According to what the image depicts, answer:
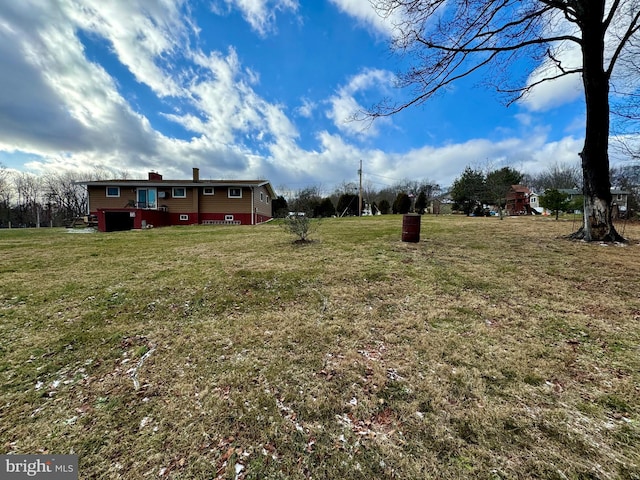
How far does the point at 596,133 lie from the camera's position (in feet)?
24.6

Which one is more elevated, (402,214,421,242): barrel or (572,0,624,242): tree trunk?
(572,0,624,242): tree trunk

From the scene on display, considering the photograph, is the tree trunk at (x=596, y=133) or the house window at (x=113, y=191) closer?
the tree trunk at (x=596, y=133)

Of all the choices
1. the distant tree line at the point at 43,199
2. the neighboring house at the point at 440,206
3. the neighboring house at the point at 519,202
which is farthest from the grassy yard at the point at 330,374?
the distant tree line at the point at 43,199

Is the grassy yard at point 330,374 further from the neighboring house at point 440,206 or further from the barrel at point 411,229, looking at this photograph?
the neighboring house at point 440,206

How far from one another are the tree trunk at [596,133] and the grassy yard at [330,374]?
3.15m

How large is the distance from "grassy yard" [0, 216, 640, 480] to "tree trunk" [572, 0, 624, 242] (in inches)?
124

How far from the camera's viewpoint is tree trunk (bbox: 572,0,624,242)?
717 cm

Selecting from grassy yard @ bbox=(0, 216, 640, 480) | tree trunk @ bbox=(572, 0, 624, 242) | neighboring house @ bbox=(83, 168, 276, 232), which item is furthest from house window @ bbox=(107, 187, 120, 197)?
tree trunk @ bbox=(572, 0, 624, 242)

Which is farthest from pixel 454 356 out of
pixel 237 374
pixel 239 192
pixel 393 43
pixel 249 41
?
pixel 239 192

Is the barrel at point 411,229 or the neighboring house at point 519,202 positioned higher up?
the neighboring house at point 519,202

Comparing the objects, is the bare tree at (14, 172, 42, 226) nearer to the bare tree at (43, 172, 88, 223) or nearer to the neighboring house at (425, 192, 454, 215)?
the bare tree at (43, 172, 88, 223)

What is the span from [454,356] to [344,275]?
2.86 meters

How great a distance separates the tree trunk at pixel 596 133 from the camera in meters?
7.17

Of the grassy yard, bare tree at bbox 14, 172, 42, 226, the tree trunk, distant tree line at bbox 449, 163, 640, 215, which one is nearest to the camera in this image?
the grassy yard
